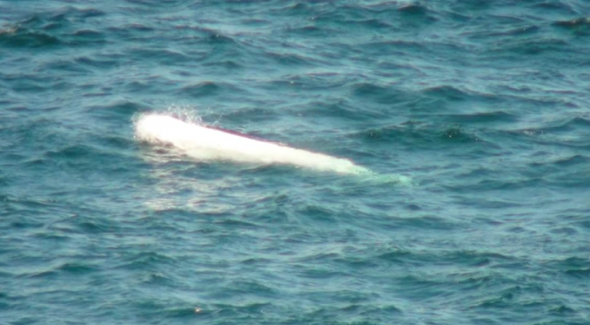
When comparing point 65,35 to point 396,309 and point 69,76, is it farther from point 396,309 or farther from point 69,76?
point 396,309

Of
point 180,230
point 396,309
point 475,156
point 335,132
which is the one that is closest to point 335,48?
point 335,132

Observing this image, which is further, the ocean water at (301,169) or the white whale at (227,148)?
the white whale at (227,148)

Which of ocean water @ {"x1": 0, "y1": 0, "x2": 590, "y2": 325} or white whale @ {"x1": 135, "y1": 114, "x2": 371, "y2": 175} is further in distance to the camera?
white whale @ {"x1": 135, "y1": 114, "x2": 371, "y2": 175}

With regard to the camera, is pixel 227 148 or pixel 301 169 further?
pixel 227 148
